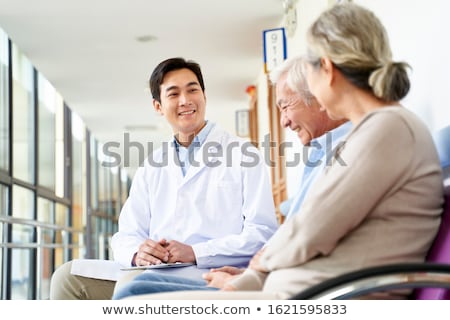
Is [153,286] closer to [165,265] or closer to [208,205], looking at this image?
[165,265]

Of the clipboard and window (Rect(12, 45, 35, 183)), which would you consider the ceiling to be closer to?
window (Rect(12, 45, 35, 183))

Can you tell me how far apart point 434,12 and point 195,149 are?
43.8 inches

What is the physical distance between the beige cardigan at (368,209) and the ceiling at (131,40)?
15.2 feet

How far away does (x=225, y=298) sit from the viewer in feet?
5.14

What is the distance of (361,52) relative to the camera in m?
1.69

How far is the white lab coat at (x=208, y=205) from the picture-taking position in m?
2.58

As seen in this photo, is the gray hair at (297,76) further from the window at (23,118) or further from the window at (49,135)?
the window at (49,135)

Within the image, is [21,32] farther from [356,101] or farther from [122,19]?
[356,101]

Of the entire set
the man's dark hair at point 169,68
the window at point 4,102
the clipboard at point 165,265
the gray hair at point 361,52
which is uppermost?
the window at point 4,102

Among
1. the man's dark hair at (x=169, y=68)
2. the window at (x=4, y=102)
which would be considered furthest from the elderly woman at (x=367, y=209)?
the window at (x=4, y=102)

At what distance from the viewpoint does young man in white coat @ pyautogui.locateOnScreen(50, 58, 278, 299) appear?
2566 mm

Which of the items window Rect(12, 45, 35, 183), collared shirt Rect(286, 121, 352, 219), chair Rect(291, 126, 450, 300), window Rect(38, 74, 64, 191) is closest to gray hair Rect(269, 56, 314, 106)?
collared shirt Rect(286, 121, 352, 219)

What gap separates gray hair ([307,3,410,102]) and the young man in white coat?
3.33ft

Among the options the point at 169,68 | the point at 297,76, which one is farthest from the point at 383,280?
the point at 169,68
